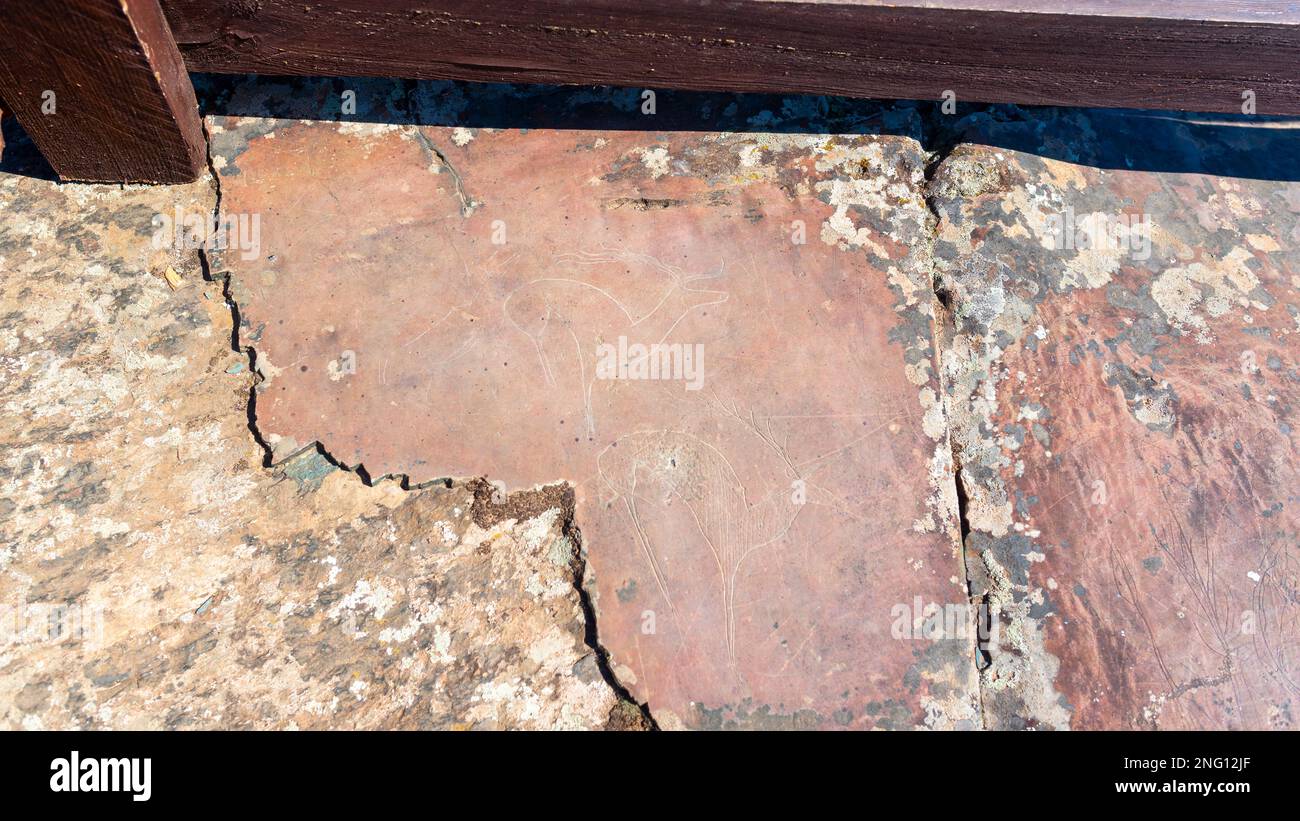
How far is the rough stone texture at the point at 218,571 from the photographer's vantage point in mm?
1910

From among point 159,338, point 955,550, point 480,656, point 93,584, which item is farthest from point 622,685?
point 159,338

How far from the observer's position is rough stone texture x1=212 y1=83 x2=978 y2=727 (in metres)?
2.03

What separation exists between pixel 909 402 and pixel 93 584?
2.14m

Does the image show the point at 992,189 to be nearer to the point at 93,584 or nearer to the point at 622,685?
the point at 622,685

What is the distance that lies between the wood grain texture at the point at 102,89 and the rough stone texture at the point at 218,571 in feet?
1.53

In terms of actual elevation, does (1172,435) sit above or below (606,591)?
above

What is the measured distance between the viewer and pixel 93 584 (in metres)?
1.99
